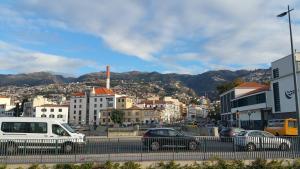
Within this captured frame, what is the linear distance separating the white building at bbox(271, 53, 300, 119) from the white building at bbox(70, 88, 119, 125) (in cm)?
9181

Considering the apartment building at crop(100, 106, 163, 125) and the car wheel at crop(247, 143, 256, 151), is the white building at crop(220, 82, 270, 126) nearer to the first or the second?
the apartment building at crop(100, 106, 163, 125)

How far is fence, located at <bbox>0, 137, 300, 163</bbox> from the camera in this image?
1700 centimetres

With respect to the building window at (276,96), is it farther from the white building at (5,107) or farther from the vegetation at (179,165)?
the white building at (5,107)

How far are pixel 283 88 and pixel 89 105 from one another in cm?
10173

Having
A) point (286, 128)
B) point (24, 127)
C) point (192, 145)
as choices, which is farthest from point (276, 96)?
point (24, 127)

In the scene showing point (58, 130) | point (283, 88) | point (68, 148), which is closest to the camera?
point (68, 148)

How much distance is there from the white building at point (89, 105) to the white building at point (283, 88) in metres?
91.8

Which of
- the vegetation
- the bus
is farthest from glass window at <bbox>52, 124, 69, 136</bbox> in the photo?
the bus

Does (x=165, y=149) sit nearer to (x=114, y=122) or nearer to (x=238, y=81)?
(x=238, y=81)

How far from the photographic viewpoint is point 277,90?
65000mm

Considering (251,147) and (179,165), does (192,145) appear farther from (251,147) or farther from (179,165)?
(179,165)

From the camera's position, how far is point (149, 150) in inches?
725

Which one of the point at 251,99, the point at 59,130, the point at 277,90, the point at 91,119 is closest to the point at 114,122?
the point at 91,119

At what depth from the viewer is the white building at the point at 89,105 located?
488 feet
